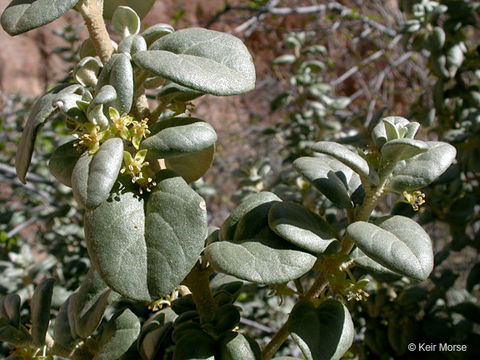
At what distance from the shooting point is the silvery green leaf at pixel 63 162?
1.08m

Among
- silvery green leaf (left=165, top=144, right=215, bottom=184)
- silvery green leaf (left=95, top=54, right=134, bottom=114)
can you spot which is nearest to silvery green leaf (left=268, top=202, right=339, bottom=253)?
silvery green leaf (left=165, top=144, right=215, bottom=184)

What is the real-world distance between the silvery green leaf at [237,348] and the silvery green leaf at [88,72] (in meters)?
0.68

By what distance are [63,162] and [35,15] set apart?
324 millimetres

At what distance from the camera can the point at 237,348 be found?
1.04 m

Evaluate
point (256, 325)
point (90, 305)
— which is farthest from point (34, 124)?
point (256, 325)

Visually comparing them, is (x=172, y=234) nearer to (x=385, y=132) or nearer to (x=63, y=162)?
(x=63, y=162)

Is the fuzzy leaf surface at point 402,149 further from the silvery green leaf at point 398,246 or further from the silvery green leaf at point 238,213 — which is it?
the silvery green leaf at point 238,213

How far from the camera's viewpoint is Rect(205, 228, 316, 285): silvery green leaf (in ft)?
2.92

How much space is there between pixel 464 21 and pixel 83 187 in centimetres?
236

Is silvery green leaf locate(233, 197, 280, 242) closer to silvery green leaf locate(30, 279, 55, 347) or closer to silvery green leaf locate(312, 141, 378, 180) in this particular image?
silvery green leaf locate(312, 141, 378, 180)

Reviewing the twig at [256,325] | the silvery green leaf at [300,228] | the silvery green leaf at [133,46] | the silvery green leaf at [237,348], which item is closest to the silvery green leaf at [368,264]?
the silvery green leaf at [300,228]

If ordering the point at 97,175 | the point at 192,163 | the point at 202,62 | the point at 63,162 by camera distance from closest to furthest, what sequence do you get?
the point at 97,175
the point at 202,62
the point at 63,162
the point at 192,163

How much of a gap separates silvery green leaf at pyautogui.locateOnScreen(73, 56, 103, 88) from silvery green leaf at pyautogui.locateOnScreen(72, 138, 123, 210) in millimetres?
235

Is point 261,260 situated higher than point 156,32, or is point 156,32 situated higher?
point 156,32
